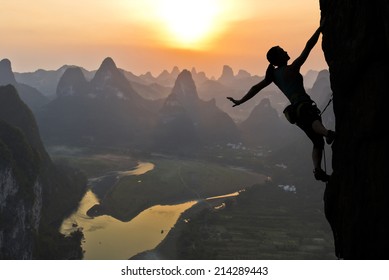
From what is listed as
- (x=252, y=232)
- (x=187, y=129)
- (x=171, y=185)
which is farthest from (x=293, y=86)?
(x=187, y=129)

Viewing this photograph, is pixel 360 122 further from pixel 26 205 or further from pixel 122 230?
pixel 122 230

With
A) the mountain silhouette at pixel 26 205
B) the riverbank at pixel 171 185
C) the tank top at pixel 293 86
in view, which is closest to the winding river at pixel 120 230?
the mountain silhouette at pixel 26 205

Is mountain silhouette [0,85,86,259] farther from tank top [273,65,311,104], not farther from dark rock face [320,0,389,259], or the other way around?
dark rock face [320,0,389,259]

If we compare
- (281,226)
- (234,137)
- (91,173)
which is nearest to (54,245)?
(281,226)

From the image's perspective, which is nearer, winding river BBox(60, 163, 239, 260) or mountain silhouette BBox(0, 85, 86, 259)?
mountain silhouette BBox(0, 85, 86, 259)

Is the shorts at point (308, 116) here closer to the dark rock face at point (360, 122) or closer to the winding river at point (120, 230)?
the dark rock face at point (360, 122)

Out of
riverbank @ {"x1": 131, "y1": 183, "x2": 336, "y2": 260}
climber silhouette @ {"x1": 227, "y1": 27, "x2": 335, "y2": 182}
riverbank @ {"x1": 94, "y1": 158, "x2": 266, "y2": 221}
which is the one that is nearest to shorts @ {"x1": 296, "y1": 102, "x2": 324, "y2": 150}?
climber silhouette @ {"x1": 227, "y1": 27, "x2": 335, "y2": 182}

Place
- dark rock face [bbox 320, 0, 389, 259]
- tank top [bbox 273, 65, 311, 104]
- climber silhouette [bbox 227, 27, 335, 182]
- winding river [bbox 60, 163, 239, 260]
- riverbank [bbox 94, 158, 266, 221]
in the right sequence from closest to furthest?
dark rock face [bbox 320, 0, 389, 259]
climber silhouette [bbox 227, 27, 335, 182]
tank top [bbox 273, 65, 311, 104]
winding river [bbox 60, 163, 239, 260]
riverbank [bbox 94, 158, 266, 221]
